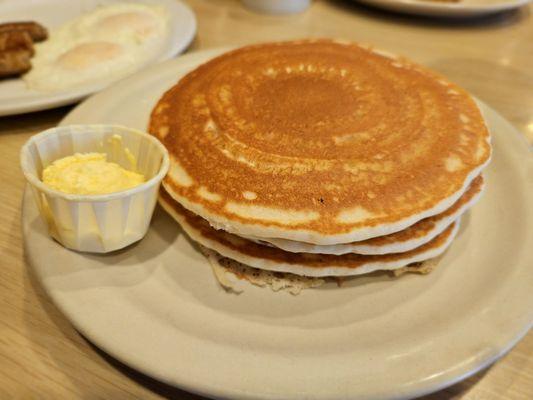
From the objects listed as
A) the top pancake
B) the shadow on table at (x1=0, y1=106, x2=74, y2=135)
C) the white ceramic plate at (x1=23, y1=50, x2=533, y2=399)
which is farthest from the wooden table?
the top pancake

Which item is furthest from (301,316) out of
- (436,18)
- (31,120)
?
(436,18)

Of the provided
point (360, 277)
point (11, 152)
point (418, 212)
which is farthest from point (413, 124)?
point (11, 152)

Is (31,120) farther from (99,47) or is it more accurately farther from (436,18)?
(436,18)

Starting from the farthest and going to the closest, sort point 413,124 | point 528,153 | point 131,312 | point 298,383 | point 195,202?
point 528,153 → point 413,124 → point 195,202 → point 131,312 → point 298,383

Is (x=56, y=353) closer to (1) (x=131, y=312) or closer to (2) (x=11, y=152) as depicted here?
(1) (x=131, y=312)

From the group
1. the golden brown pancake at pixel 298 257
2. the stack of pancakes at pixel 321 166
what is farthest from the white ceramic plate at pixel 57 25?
the golden brown pancake at pixel 298 257

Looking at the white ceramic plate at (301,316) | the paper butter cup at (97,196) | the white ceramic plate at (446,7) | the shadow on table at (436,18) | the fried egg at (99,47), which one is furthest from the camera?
the shadow on table at (436,18)

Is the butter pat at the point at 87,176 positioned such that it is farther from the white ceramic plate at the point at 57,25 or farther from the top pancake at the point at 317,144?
the white ceramic plate at the point at 57,25

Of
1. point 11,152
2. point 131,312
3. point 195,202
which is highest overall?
point 195,202
